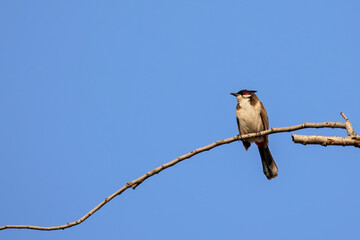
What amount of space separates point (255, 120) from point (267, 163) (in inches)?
36.3

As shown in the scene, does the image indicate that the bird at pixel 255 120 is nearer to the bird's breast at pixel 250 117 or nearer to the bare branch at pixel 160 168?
the bird's breast at pixel 250 117

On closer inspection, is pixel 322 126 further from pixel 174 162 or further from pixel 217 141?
pixel 174 162

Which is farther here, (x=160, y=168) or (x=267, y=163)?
(x=267, y=163)

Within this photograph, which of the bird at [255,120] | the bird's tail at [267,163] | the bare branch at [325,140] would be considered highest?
the bird at [255,120]

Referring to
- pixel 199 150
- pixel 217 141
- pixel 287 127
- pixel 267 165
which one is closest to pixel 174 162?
pixel 199 150

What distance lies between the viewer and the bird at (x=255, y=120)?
941cm

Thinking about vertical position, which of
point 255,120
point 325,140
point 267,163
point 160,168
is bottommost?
point 325,140

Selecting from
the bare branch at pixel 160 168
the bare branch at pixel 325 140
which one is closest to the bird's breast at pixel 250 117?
the bare branch at pixel 160 168

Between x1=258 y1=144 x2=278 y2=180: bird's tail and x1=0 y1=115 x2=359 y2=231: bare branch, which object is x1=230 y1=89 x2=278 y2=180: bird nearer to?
x1=258 y1=144 x2=278 y2=180: bird's tail

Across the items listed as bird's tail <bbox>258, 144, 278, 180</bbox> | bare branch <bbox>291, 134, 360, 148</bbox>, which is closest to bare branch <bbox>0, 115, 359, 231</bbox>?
bare branch <bbox>291, 134, 360, 148</bbox>

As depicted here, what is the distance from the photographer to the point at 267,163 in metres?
9.41

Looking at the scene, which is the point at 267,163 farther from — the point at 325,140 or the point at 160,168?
the point at 160,168

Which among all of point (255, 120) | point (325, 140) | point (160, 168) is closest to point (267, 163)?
point (255, 120)

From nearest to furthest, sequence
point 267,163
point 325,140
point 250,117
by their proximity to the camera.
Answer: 1. point 325,140
2. point 267,163
3. point 250,117
